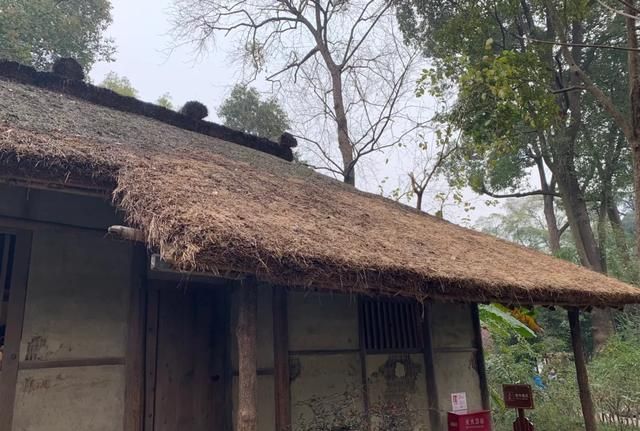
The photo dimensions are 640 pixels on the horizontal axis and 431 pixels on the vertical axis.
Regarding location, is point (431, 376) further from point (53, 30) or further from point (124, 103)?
point (53, 30)

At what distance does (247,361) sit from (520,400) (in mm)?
4654

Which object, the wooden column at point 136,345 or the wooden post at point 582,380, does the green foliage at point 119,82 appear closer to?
the wooden column at point 136,345

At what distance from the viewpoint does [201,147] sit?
20.4 ft

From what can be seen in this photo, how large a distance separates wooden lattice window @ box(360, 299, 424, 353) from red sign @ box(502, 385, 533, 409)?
140cm

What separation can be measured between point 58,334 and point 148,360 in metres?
0.87

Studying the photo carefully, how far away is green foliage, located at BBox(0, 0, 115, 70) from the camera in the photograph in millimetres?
13016

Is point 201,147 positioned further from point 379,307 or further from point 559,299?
point 559,299

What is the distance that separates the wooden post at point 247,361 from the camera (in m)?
3.27

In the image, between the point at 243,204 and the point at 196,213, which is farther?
the point at 243,204

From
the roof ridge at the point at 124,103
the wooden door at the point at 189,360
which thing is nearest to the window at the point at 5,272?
the wooden door at the point at 189,360

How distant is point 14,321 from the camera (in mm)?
3797

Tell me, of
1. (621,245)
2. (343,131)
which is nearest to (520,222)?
(621,245)

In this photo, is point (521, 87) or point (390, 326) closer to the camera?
point (390, 326)

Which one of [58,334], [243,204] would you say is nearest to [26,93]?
[58,334]
